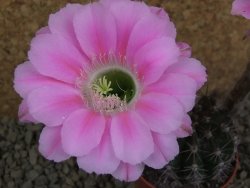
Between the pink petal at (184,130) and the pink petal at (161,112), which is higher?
the pink petal at (161,112)

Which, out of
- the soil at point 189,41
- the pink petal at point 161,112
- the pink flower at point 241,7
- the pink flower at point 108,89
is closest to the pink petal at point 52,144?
the pink flower at point 108,89

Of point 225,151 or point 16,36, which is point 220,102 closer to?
point 225,151

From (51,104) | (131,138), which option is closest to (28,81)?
(51,104)

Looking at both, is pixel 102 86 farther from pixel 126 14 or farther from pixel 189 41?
pixel 189 41

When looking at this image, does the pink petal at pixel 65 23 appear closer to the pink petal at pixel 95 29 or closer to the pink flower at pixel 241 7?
the pink petal at pixel 95 29

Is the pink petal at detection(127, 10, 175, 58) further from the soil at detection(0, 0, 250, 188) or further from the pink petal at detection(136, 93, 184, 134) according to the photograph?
the soil at detection(0, 0, 250, 188)

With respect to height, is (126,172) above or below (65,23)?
below

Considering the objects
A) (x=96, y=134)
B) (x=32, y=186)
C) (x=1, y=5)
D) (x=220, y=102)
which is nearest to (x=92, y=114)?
(x=96, y=134)
